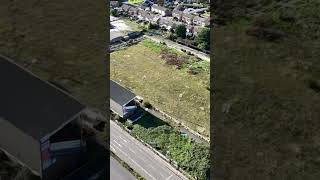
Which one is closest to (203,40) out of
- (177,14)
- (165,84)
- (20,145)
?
(165,84)

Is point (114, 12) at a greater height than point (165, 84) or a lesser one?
greater

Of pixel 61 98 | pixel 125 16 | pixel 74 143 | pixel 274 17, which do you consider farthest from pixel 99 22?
pixel 125 16

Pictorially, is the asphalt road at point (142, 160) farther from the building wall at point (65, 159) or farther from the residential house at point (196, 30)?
the residential house at point (196, 30)

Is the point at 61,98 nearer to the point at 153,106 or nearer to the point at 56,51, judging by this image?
the point at 56,51

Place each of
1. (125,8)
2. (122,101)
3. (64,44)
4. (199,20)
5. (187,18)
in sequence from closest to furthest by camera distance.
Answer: (64,44) → (122,101) → (199,20) → (187,18) → (125,8)

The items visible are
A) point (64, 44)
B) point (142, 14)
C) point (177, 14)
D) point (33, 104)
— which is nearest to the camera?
point (33, 104)

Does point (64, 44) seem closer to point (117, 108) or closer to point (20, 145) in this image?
point (20, 145)
